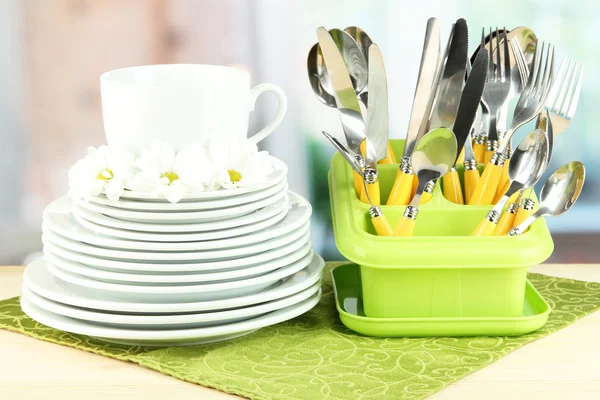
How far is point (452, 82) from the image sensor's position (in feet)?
2.63

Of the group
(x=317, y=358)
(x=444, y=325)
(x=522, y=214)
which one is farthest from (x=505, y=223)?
(x=317, y=358)

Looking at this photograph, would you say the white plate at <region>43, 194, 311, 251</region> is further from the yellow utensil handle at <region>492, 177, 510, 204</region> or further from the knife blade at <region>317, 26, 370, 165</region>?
the yellow utensil handle at <region>492, 177, 510, 204</region>

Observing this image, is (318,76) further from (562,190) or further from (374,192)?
(562,190)

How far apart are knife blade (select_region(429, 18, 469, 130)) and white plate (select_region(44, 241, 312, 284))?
0.67ft

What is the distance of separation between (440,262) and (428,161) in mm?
99

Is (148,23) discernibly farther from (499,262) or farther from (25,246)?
(499,262)

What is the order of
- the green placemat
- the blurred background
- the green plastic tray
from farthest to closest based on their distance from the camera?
1. the blurred background
2. the green plastic tray
3. the green placemat

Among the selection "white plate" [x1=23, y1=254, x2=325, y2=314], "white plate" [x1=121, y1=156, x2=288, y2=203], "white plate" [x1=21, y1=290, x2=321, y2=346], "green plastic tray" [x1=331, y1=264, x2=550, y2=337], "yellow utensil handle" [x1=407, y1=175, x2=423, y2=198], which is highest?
"white plate" [x1=121, y1=156, x2=288, y2=203]

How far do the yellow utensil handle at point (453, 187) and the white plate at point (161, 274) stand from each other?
213 mm

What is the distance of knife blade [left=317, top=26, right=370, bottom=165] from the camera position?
81 centimetres

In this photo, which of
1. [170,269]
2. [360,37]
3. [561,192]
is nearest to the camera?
[170,269]

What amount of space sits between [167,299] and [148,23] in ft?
1.40

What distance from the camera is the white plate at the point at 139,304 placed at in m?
0.72

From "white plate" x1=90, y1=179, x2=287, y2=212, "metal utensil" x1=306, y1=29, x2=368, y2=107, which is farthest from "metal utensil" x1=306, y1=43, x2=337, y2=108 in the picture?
"white plate" x1=90, y1=179, x2=287, y2=212
